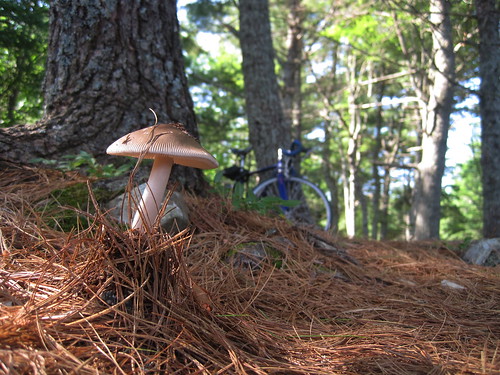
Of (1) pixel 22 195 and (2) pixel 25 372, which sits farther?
(1) pixel 22 195

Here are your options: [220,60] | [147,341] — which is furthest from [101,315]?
[220,60]

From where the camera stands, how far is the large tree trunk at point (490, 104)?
4402 mm

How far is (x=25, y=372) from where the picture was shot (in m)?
0.69

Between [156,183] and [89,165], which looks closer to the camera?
[156,183]

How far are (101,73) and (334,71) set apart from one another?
41.4 ft

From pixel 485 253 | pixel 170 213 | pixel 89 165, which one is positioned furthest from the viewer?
pixel 485 253

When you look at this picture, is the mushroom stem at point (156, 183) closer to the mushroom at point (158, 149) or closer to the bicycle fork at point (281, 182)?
the mushroom at point (158, 149)

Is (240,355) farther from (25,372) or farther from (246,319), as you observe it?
(25,372)

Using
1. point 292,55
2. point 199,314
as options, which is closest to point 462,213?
point 292,55

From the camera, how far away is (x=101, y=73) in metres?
2.55

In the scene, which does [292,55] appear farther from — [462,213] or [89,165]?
[89,165]

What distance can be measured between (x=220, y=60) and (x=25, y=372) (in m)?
14.9

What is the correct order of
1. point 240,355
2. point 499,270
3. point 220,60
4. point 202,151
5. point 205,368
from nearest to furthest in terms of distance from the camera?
point 205,368 < point 240,355 < point 202,151 < point 499,270 < point 220,60

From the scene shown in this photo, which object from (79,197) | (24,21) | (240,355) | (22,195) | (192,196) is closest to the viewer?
(240,355)
